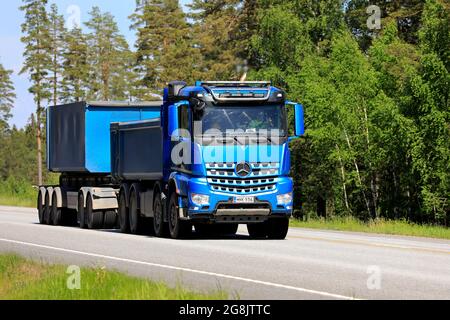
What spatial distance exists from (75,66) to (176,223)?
93113 millimetres

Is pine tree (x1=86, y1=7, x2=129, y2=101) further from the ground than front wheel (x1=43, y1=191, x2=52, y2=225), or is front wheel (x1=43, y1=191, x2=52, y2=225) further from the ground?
pine tree (x1=86, y1=7, x2=129, y2=101)

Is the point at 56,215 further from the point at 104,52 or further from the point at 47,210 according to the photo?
the point at 104,52

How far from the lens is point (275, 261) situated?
18969mm

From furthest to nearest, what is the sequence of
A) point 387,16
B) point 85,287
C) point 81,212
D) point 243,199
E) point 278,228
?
point 387,16
point 81,212
point 278,228
point 243,199
point 85,287

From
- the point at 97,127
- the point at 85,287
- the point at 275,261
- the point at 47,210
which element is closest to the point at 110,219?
the point at 97,127

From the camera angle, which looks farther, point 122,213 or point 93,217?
→ point 93,217

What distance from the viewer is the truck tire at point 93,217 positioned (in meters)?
32.2

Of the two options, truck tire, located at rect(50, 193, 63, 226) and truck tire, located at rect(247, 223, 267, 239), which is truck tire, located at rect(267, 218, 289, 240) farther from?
truck tire, located at rect(50, 193, 63, 226)

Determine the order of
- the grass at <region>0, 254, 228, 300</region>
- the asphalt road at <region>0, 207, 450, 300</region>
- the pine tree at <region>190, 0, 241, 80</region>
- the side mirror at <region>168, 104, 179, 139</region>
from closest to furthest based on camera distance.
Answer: the grass at <region>0, 254, 228, 300</region>
the asphalt road at <region>0, 207, 450, 300</region>
the side mirror at <region>168, 104, 179, 139</region>
the pine tree at <region>190, 0, 241, 80</region>

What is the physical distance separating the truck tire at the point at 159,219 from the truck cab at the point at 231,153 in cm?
137

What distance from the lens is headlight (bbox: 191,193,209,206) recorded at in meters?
25.0

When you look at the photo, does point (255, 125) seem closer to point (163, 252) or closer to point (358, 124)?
point (163, 252)

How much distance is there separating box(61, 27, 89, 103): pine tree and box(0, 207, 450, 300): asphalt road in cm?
8483

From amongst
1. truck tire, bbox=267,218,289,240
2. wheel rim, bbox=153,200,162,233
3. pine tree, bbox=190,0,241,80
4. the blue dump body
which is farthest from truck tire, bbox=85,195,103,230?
pine tree, bbox=190,0,241,80
